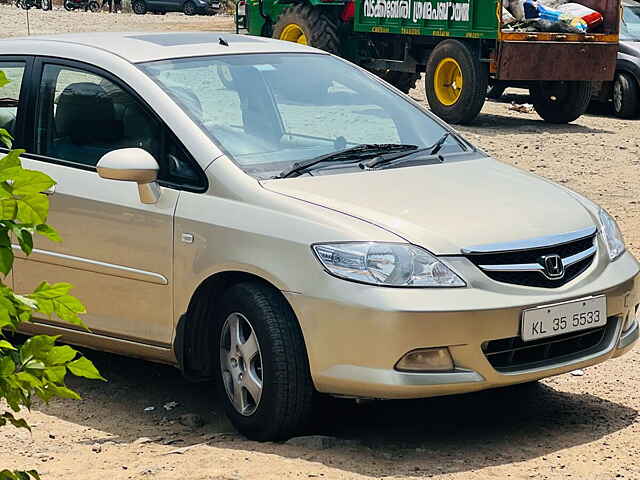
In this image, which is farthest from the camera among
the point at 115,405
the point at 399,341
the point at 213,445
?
the point at 115,405

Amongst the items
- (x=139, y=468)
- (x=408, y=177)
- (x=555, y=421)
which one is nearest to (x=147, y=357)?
(x=139, y=468)

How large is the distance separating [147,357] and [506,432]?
1.51 meters

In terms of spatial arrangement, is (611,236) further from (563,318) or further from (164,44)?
(164,44)

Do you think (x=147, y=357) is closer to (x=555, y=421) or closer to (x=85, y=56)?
(x=85, y=56)

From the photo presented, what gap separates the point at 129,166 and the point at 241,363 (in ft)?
2.87

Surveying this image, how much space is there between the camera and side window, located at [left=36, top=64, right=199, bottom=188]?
532cm

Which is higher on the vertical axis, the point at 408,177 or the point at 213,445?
the point at 408,177

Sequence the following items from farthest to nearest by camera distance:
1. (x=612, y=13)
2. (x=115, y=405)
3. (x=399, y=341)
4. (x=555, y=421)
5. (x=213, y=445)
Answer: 1. (x=612, y=13)
2. (x=115, y=405)
3. (x=555, y=421)
4. (x=213, y=445)
5. (x=399, y=341)

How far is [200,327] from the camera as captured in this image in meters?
5.16

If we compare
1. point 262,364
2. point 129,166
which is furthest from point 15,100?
point 262,364

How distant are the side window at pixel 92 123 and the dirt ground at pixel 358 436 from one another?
107cm

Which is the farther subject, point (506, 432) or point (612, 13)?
point (612, 13)

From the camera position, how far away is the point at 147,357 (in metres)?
5.43

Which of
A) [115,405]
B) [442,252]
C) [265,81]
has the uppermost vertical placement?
[265,81]
